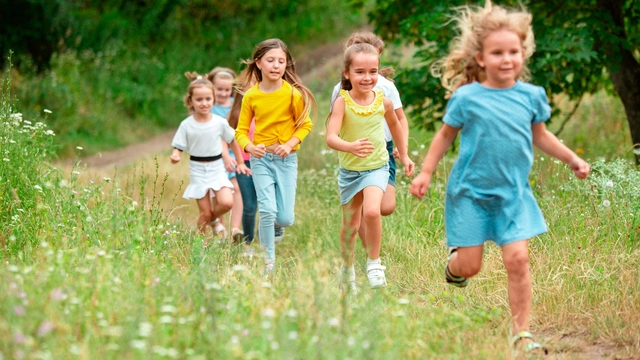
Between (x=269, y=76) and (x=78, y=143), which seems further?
(x=78, y=143)

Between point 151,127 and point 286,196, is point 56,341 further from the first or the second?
point 151,127

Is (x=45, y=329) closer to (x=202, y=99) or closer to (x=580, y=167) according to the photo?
(x=580, y=167)

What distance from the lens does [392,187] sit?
238 inches

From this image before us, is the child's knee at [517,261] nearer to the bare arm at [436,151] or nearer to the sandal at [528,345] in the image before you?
the sandal at [528,345]

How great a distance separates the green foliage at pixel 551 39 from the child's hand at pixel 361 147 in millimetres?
2595

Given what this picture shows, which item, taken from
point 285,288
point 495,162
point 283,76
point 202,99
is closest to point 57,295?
point 285,288

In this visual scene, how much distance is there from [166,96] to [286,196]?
11262 mm

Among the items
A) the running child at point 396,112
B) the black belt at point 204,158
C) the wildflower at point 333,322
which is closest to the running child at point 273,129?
the running child at point 396,112

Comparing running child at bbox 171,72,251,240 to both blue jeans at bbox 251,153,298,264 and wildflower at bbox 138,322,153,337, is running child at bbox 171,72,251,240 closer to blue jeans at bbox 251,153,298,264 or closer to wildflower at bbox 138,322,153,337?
blue jeans at bbox 251,153,298,264

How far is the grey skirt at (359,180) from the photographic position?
571 cm

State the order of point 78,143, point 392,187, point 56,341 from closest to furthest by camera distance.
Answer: point 56,341 < point 392,187 < point 78,143

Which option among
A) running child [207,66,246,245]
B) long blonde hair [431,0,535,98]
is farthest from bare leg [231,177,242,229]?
long blonde hair [431,0,535,98]

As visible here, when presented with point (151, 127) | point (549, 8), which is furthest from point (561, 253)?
point (151, 127)

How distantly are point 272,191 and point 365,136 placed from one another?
94 cm
